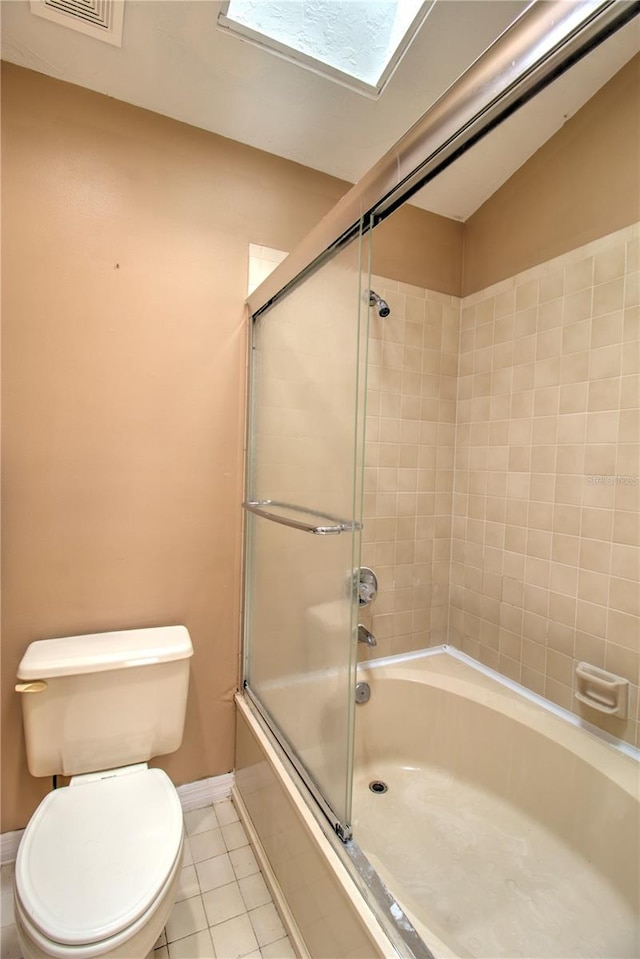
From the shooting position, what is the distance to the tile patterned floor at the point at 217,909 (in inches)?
44.0

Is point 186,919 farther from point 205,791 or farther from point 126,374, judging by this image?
point 126,374

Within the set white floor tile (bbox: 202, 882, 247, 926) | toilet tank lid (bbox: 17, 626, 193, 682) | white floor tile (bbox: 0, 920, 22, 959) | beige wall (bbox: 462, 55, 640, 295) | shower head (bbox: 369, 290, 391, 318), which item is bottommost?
white floor tile (bbox: 202, 882, 247, 926)

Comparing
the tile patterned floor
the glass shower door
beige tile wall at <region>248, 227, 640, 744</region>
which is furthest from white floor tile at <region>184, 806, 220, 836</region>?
beige tile wall at <region>248, 227, 640, 744</region>

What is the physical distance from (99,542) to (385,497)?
1.10 m

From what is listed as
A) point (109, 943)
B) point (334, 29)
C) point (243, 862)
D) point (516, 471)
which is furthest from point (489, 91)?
point (243, 862)

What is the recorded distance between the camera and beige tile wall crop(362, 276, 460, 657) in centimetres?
182

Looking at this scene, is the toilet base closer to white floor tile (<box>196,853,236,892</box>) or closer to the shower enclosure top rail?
white floor tile (<box>196,853,236,892</box>)

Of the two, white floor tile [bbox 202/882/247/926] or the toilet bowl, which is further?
white floor tile [bbox 202/882/247/926]

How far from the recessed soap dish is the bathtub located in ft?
0.36

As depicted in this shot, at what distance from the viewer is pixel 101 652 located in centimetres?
125

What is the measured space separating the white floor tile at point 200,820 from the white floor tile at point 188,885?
5.5 inches

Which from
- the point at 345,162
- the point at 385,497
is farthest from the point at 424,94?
the point at 385,497

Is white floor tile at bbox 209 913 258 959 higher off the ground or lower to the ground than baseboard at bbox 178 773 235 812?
lower

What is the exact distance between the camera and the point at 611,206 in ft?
4.51
